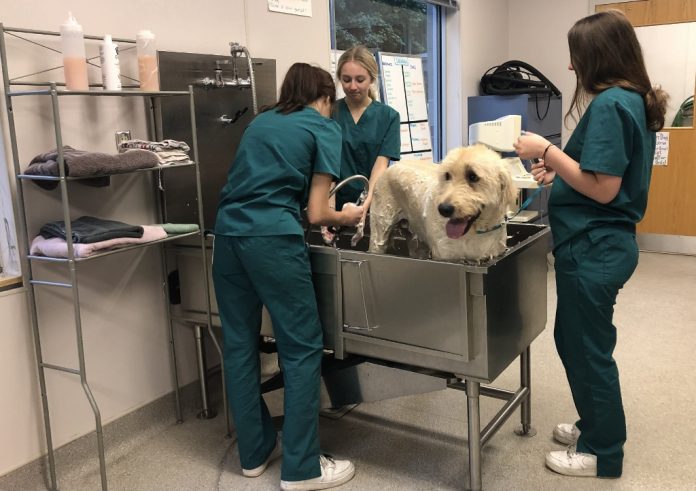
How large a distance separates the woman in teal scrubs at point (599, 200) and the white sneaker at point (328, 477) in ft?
2.50

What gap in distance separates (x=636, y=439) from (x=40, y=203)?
2.31 meters

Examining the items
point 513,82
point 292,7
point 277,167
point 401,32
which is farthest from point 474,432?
point 513,82

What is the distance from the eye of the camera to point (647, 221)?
514 cm

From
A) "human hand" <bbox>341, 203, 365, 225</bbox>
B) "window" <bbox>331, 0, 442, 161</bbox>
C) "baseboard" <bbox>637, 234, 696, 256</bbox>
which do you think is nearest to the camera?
"human hand" <bbox>341, 203, 365, 225</bbox>

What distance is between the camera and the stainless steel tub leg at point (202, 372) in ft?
8.61

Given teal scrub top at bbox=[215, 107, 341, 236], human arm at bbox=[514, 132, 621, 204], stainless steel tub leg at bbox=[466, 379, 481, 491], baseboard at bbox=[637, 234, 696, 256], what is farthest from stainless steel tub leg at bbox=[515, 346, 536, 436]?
baseboard at bbox=[637, 234, 696, 256]

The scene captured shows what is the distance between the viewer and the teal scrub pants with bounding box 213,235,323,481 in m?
1.99

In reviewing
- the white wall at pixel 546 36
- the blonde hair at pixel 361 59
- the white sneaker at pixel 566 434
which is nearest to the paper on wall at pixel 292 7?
the blonde hair at pixel 361 59

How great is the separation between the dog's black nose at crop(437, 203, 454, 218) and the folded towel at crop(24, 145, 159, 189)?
1.03 m

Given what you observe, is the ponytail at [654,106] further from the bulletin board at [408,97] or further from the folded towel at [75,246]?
the bulletin board at [408,97]

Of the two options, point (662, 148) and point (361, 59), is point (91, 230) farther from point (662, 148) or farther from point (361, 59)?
point (662, 148)

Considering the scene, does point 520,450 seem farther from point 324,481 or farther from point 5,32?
point 5,32

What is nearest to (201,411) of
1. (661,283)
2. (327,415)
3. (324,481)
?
(327,415)

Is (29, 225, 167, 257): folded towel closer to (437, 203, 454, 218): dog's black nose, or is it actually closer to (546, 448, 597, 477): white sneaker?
(437, 203, 454, 218): dog's black nose
